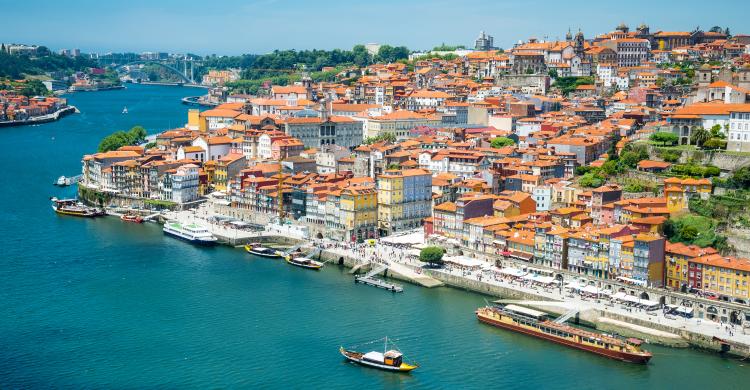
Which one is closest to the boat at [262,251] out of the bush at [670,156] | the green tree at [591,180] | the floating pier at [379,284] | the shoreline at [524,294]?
the shoreline at [524,294]

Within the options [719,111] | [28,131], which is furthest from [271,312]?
[28,131]

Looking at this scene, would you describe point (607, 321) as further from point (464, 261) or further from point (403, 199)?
point (403, 199)

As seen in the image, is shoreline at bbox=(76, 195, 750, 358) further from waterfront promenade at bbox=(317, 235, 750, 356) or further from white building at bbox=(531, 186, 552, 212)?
white building at bbox=(531, 186, 552, 212)

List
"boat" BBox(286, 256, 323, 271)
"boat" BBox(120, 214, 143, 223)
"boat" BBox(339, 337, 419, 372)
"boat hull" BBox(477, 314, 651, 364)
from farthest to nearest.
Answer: "boat" BBox(120, 214, 143, 223)
"boat" BBox(286, 256, 323, 271)
"boat hull" BBox(477, 314, 651, 364)
"boat" BBox(339, 337, 419, 372)

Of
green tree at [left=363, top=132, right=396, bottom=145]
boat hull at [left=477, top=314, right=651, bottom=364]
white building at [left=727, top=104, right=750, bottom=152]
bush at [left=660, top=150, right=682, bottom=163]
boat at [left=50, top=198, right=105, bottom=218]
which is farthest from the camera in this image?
green tree at [left=363, top=132, right=396, bottom=145]

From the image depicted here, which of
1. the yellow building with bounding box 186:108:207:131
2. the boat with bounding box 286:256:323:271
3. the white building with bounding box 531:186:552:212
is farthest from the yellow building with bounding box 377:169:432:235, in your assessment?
the yellow building with bounding box 186:108:207:131

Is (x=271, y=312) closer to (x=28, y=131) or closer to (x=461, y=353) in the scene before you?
(x=461, y=353)
